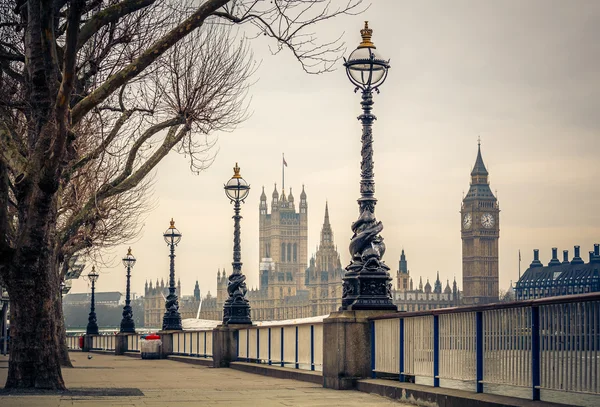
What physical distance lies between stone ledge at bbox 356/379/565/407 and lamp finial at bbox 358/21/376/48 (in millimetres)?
5361

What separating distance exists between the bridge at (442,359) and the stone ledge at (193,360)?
301 inches

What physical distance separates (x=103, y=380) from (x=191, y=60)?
6837mm

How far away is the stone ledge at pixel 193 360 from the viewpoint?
29634 millimetres

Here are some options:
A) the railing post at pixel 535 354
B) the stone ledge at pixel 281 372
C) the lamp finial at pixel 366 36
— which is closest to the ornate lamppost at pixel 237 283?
the stone ledge at pixel 281 372

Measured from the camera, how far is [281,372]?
20.3 meters

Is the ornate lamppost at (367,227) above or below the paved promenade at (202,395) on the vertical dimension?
above

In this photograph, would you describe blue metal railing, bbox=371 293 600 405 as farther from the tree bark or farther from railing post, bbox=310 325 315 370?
the tree bark

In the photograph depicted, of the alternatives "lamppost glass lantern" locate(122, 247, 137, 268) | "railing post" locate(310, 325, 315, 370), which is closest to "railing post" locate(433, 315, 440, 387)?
"railing post" locate(310, 325, 315, 370)

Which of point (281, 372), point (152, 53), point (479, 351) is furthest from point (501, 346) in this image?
point (281, 372)

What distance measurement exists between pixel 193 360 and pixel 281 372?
12237 millimetres

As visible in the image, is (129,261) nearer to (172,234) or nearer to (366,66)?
(172,234)

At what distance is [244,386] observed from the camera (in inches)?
675

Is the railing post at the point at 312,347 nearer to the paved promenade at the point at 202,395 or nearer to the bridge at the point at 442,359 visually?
the bridge at the point at 442,359

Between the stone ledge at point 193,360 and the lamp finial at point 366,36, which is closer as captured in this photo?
the lamp finial at point 366,36
